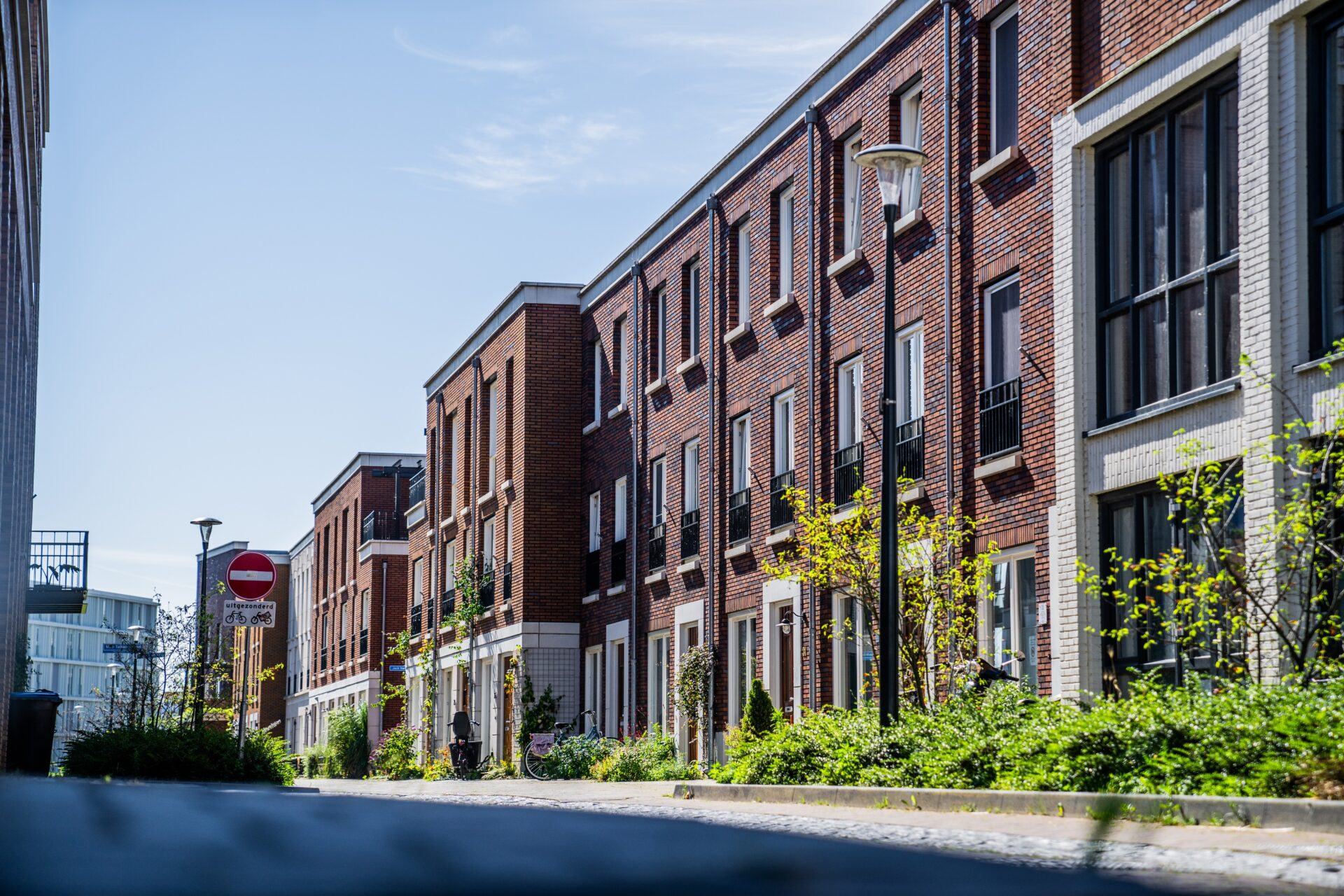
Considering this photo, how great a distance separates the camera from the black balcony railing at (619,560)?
114 feet

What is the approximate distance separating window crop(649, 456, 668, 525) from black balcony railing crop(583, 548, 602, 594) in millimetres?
3591

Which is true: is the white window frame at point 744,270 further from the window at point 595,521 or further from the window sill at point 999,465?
the window sill at point 999,465

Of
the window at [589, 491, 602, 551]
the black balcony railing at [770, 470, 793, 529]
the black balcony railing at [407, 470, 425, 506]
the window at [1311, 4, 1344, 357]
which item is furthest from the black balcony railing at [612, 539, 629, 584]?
the window at [1311, 4, 1344, 357]

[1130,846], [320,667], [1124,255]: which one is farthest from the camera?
[320,667]

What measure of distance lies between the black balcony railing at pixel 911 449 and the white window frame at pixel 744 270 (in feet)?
22.0

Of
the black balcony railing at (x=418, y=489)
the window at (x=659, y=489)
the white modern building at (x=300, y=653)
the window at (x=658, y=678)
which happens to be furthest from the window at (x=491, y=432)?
the white modern building at (x=300, y=653)

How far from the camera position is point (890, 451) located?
17.1m

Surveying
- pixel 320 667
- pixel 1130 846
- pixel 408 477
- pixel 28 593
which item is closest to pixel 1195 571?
pixel 1130 846

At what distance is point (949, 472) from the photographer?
68.4ft

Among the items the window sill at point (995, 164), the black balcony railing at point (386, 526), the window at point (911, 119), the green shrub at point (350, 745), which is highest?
the window at point (911, 119)

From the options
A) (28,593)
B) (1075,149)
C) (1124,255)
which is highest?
(1075,149)

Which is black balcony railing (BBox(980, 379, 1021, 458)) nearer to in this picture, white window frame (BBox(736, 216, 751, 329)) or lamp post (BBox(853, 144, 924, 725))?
lamp post (BBox(853, 144, 924, 725))

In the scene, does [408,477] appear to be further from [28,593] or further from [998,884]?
[998,884]

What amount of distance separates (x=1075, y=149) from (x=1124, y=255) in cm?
128
